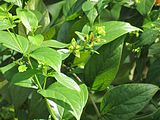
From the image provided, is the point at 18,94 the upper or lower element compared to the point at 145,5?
lower

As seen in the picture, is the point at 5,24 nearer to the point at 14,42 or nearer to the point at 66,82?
the point at 14,42

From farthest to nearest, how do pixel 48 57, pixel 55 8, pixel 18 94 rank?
pixel 55 8
pixel 18 94
pixel 48 57

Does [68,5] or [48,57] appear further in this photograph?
[68,5]

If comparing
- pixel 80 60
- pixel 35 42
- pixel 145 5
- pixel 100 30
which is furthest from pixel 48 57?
pixel 145 5

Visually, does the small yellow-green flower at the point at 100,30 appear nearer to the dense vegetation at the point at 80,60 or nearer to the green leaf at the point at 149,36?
the dense vegetation at the point at 80,60

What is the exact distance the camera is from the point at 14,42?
2.74 feet

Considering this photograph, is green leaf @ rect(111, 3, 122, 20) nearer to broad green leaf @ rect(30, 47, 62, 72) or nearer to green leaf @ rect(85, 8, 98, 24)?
green leaf @ rect(85, 8, 98, 24)

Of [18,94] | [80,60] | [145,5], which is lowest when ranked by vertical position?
[18,94]

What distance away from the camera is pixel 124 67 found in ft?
4.20

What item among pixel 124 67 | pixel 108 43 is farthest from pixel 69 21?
pixel 124 67

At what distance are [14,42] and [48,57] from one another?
0.10m

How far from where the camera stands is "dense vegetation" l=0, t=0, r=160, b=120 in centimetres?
83

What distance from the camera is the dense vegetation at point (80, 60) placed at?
32.6 inches

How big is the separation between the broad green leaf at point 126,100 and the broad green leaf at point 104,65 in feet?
0.13
